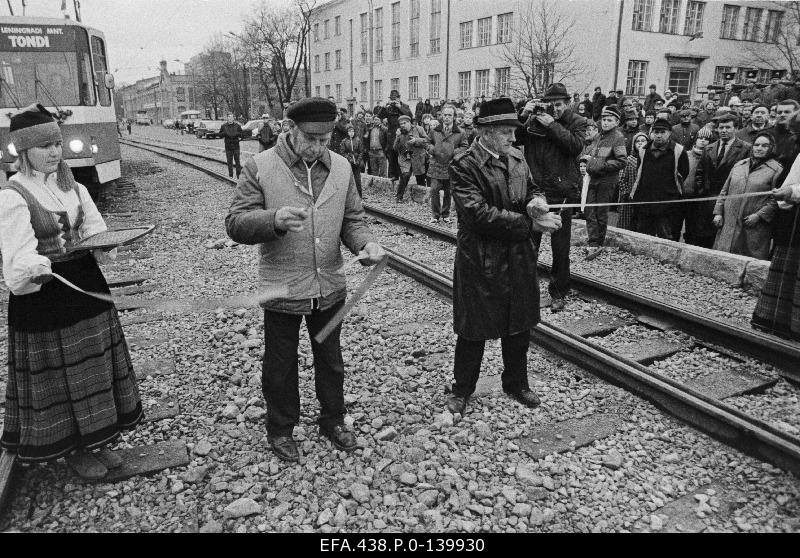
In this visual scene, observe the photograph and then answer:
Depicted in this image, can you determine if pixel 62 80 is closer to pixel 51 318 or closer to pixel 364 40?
pixel 51 318

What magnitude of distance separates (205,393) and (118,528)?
153cm

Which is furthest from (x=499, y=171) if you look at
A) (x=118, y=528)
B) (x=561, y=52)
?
(x=561, y=52)

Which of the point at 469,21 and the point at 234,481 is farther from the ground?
the point at 469,21

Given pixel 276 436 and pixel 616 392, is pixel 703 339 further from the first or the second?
pixel 276 436

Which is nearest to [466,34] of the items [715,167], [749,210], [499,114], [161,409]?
[715,167]

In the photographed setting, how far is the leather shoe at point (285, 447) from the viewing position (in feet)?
12.2

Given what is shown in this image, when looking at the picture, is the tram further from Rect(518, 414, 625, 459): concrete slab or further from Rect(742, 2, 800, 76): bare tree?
Rect(742, 2, 800, 76): bare tree

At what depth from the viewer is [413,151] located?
44.7 ft

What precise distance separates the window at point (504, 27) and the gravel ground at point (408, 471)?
33.7 m

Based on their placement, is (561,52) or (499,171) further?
(561,52)

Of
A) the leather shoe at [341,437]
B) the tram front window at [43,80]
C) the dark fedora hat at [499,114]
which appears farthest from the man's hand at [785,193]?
the tram front window at [43,80]

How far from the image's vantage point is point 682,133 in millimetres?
11672

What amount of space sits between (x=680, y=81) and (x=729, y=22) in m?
4.57

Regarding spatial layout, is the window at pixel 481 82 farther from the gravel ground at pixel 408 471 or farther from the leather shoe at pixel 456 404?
the leather shoe at pixel 456 404
